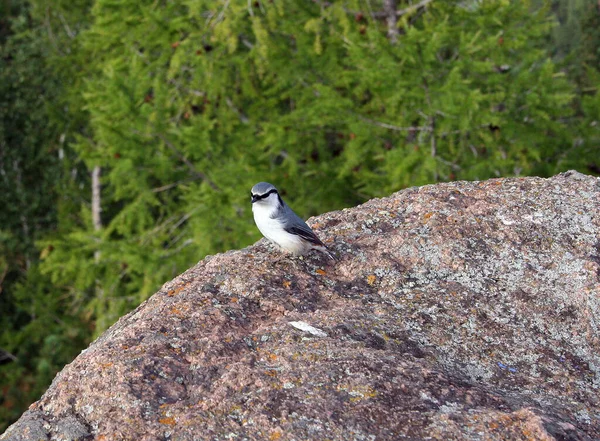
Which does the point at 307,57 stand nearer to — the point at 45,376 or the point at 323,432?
the point at 323,432

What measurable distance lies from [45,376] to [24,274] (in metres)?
5.89

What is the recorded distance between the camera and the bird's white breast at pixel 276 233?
362cm

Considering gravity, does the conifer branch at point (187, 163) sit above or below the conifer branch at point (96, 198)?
above

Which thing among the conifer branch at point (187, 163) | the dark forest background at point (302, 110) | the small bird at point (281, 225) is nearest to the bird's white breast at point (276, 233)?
the small bird at point (281, 225)

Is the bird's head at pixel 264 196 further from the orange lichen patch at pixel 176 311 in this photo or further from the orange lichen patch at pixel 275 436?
the orange lichen patch at pixel 275 436

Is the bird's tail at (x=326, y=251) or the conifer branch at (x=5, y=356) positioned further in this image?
the conifer branch at (x=5, y=356)

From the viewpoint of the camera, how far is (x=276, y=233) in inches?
148

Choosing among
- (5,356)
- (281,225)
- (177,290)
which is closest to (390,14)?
(281,225)

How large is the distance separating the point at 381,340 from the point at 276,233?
1.06 meters

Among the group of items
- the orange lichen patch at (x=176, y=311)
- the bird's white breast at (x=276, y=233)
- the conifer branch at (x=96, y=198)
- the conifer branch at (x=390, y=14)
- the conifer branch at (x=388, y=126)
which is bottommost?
the conifer branch at (x=96, y=198)

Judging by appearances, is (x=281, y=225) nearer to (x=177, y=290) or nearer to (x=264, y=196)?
(x=264, y=196)

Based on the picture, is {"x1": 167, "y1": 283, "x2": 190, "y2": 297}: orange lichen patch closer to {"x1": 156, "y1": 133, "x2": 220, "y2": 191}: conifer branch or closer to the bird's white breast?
the bird's white breast

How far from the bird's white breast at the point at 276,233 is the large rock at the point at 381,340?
3.7 inches

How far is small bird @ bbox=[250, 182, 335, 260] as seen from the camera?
3.62 meters
